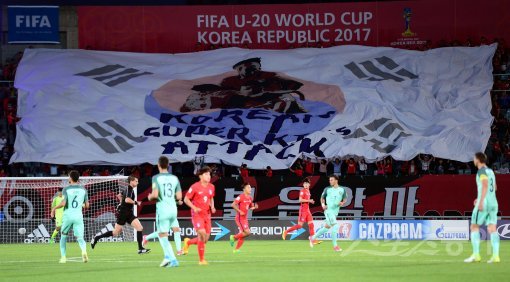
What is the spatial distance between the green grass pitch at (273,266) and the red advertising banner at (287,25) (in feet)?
70.8

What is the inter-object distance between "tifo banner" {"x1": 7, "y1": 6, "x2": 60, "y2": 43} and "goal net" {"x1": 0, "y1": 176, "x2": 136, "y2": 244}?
11791 millimetres

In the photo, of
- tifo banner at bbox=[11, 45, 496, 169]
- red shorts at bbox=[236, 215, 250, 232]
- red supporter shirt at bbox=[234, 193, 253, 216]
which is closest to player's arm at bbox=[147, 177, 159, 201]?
red shorts at bbox=[236, 215, 250, 232]

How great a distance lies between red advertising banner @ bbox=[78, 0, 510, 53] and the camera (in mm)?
50062

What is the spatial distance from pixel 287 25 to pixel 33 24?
12517 millimetres

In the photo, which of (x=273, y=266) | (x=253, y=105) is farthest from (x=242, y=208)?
(x=253, y=105)

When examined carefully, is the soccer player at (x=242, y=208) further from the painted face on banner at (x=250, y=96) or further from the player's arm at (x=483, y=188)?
the painted face on banner at (x=250, y=96)

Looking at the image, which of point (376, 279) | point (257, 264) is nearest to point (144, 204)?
point (257, 264)

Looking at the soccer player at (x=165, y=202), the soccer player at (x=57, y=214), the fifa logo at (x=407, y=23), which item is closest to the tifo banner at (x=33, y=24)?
the soccer player at (x=57, y=214)

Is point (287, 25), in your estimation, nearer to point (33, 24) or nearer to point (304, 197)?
point (33, 24)

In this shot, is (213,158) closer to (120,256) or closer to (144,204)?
(144,204)

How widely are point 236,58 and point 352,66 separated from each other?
18.1 ft

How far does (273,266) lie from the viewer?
21.1m

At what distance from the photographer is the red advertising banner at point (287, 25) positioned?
1971 inches

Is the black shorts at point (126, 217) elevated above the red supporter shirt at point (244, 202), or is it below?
below
